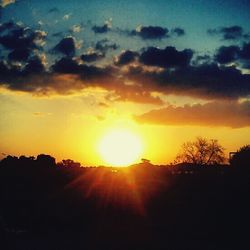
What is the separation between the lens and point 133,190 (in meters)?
31.6

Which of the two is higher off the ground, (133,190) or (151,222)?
(133,190)

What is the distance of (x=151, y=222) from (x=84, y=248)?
8.33 m

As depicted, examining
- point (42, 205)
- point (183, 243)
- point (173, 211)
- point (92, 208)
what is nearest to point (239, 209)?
point (173, 211)

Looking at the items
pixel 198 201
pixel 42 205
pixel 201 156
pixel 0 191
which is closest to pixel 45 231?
pixel 42 205

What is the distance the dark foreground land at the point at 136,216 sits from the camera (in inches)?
837

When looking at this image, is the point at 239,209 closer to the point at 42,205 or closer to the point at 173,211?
the point at 173,211

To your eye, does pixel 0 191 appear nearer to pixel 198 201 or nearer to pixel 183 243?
pixel 198 201

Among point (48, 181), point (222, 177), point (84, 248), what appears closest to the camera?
point (84, 248)

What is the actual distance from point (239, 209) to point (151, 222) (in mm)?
6218

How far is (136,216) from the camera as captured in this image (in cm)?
2838

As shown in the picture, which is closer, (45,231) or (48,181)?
(45,231)

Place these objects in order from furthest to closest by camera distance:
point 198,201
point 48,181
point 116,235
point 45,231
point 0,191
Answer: point 48,181
point 0,191
point 198,201
point 45,231
point 116,235

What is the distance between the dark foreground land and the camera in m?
21.3

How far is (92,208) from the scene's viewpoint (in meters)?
30.2
